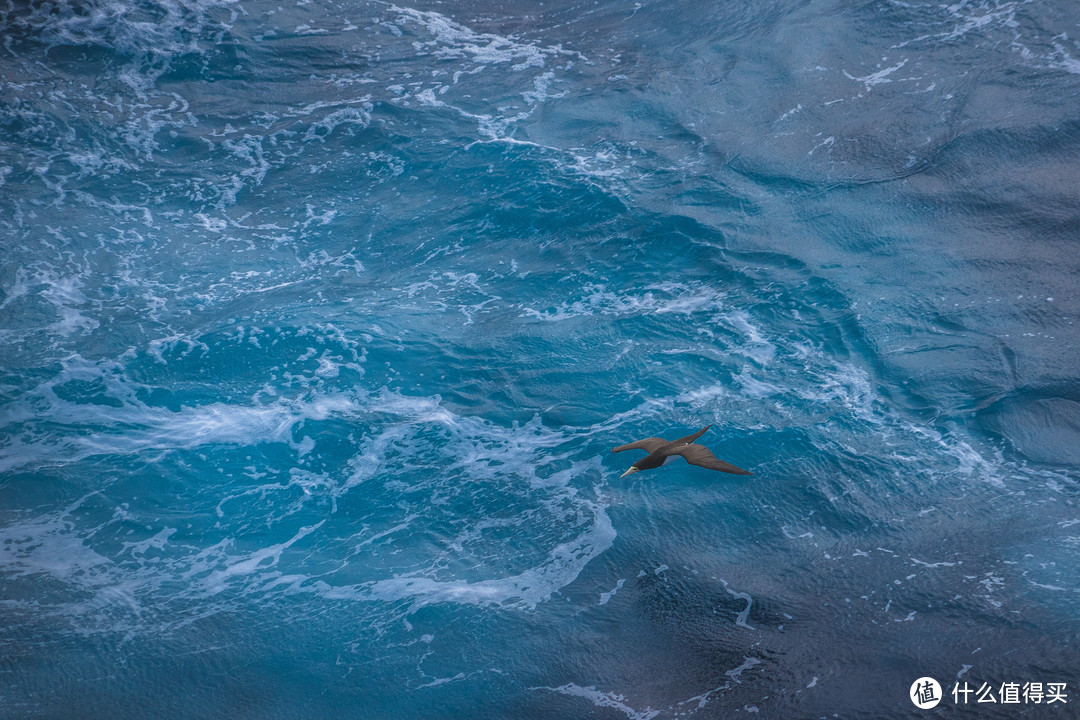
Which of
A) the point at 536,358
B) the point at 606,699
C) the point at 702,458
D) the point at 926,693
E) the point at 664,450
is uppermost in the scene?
the point at 702,458

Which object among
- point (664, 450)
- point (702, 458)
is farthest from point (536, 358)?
point (702, 458)

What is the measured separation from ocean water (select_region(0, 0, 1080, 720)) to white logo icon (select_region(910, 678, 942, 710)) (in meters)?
0.14

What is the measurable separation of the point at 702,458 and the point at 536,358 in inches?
178

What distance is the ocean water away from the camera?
9852 millimetres

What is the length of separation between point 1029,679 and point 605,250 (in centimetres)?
996

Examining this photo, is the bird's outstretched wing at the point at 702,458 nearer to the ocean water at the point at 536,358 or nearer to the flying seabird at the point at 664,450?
the flying seabird at the point at 664,450

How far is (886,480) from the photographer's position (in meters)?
11.4

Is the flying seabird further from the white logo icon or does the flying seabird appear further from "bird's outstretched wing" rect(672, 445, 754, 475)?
the white logo icon

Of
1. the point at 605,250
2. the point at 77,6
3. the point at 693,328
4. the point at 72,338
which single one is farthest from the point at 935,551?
the point at 77,6

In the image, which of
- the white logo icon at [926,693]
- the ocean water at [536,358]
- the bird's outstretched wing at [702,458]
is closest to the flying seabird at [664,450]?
the bird's outstretched wing at [702,458]

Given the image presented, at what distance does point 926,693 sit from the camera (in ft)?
28.8

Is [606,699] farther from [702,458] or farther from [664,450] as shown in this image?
[664,450]

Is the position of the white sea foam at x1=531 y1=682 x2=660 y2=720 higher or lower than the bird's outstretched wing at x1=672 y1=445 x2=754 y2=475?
lower

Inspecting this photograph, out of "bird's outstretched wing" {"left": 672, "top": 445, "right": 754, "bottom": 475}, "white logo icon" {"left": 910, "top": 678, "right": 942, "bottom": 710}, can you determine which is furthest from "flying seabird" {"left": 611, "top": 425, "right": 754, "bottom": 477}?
"white logo icon" {"left": 910, "top": 678, "right": 942, "bottom": 710}
